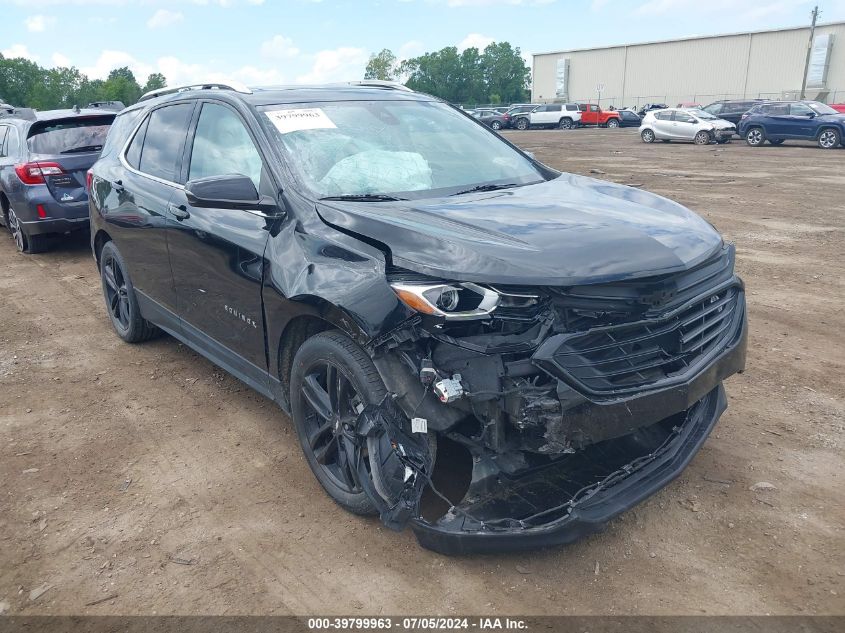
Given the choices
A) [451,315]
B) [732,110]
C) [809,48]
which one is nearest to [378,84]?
[451,315]

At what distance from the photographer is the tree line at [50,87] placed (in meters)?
87.6

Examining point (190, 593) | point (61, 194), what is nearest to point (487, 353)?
point (190, 593)

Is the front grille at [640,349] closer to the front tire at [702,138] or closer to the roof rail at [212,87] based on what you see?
the roof rail at [212,87]

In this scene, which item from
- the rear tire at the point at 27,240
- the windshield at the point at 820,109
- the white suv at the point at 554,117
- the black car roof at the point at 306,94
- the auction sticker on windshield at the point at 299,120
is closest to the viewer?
the auction sticker on windshield at the point at 299,120

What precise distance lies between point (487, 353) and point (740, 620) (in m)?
1.32

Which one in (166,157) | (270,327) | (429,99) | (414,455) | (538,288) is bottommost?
(414,455)

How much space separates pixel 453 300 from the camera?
8.57 feet

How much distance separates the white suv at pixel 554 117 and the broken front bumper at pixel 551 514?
44997 mm

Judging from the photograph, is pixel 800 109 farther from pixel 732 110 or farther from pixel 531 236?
pixel 531 236

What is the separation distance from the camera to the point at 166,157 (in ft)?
14.8

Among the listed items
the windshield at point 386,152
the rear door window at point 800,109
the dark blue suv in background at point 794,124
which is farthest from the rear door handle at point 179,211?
the rear door window at point 800,109

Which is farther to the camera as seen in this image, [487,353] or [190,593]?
[190,593]

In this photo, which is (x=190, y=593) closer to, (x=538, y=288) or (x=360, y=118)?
(x=538, y=288)

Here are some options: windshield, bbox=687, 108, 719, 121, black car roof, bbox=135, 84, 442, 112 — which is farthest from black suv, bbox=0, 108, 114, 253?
windshield, bbox=687, 108, 719, 121
